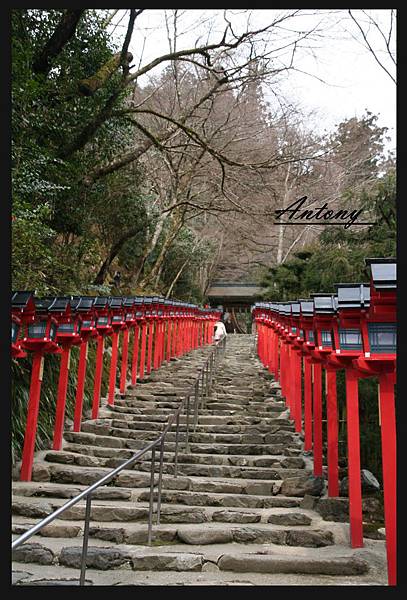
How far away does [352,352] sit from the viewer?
14.8ft

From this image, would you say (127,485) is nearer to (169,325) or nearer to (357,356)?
(357,356)

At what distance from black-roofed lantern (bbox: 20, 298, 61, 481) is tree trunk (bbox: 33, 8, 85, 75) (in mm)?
4106

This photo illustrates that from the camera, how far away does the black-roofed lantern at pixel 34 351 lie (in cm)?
598

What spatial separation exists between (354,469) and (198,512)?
1733 mm

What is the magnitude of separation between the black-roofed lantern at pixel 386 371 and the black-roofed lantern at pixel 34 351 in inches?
144

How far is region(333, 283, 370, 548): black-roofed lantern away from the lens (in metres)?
4.30

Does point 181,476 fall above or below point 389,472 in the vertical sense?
below

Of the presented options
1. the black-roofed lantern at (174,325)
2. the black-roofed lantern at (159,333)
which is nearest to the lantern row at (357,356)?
the black-roofed lantern at (159,333)

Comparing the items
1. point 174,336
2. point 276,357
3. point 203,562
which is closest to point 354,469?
point 203,562

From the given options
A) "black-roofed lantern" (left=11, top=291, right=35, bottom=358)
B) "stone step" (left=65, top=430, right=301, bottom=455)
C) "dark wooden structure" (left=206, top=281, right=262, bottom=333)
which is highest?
"dark wooden structure" (left=206, top=281, right=262, bottom=333)

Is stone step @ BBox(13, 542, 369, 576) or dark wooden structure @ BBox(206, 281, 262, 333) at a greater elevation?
dark wooden structure @ BBox(206, 281, 262, 333)

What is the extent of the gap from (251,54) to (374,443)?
7.92 m

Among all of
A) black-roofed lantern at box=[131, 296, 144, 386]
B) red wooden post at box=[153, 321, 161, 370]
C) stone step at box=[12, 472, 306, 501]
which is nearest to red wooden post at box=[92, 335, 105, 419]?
stone step at box=[12, 472, 306, 501]

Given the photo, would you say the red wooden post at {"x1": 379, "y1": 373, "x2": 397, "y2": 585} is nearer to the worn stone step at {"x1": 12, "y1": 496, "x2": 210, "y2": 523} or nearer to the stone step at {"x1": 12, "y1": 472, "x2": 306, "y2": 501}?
the worn stone step at {"x1": 12, "y1": 496, "x2": 210, "y2": 523}
